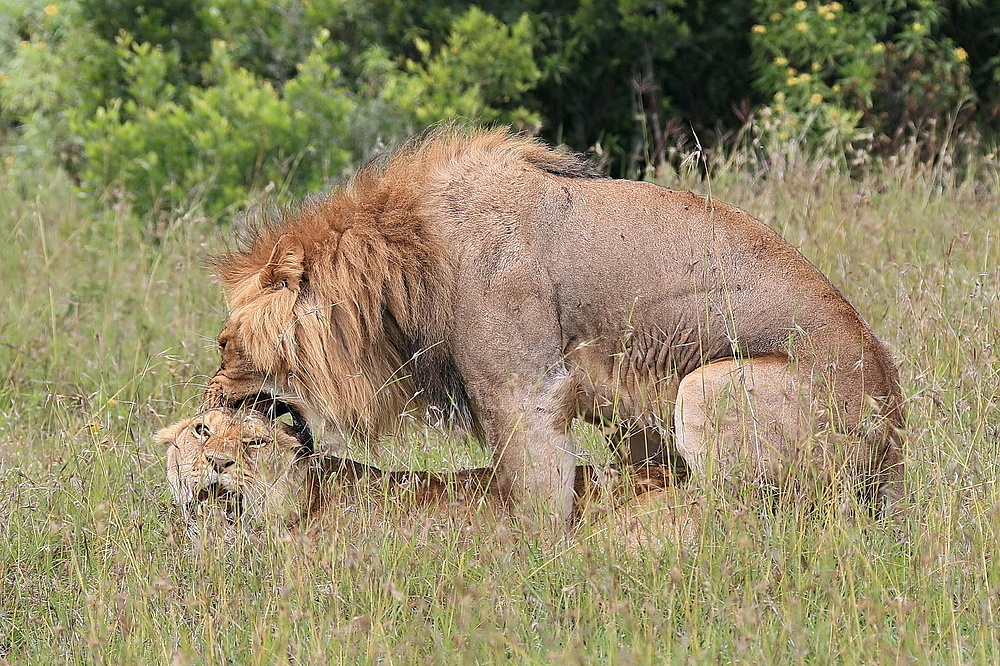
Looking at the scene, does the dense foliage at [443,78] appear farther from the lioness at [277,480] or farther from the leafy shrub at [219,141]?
the lioness at [277,480]

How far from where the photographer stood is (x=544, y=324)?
3902 millimetres

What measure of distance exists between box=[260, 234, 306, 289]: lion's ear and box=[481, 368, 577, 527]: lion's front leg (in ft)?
2.49

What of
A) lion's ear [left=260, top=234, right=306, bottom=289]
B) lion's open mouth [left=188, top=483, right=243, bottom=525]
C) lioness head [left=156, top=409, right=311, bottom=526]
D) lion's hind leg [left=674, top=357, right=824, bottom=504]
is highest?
lion's ear [left=260, top=234, right=306, bottom=289]

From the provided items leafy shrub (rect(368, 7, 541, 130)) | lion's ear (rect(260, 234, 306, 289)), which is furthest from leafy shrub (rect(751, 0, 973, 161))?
lion's ear (rect(260, 234, 306, 289))

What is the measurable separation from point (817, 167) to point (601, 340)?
2.90 meters

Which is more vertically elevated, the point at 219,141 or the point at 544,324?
the point at 544,324

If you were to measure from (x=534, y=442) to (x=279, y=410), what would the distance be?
919mm

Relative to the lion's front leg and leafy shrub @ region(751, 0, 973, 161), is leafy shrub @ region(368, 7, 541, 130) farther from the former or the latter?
the lion's front leg

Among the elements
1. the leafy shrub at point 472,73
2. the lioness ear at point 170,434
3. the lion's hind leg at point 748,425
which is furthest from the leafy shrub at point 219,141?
the lion's hind leg at point 748,425

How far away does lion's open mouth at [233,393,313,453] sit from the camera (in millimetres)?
4109

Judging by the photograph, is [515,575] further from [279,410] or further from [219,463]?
[279,410]

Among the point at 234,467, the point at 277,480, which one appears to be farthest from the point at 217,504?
the point at 277,480

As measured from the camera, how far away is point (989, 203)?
6.53 m

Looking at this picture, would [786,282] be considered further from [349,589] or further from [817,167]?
[817,167]
